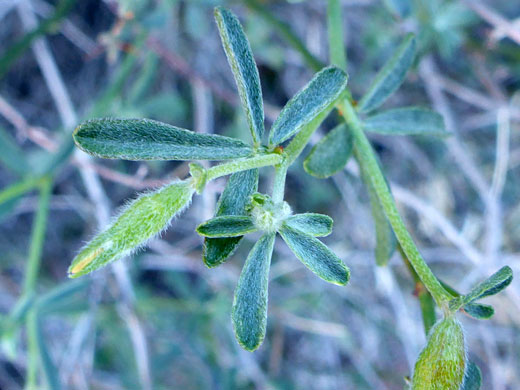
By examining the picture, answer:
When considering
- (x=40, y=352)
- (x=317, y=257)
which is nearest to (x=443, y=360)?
(x=317, y=257)

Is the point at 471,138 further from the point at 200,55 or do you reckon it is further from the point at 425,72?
the point at 200,55

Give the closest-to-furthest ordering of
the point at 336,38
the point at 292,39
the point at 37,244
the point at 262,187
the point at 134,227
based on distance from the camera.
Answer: the point at 134,227 < the point at 336,38 < the point at 292,39 < the point at 37,244 < the point at 262,187

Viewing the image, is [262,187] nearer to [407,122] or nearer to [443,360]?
[407,122]

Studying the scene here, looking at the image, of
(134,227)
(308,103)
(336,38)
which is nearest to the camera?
(134,227)

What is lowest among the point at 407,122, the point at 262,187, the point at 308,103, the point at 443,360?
the point at 443,360

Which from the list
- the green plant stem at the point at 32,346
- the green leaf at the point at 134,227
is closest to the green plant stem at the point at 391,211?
the green leaf at the point at 134,227

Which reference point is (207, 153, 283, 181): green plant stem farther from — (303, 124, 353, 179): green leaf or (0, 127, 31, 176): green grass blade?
(0, 127, 31, 176): green grass blade

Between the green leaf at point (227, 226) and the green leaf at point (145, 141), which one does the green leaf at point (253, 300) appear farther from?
the green leaf at point (145, 141)
